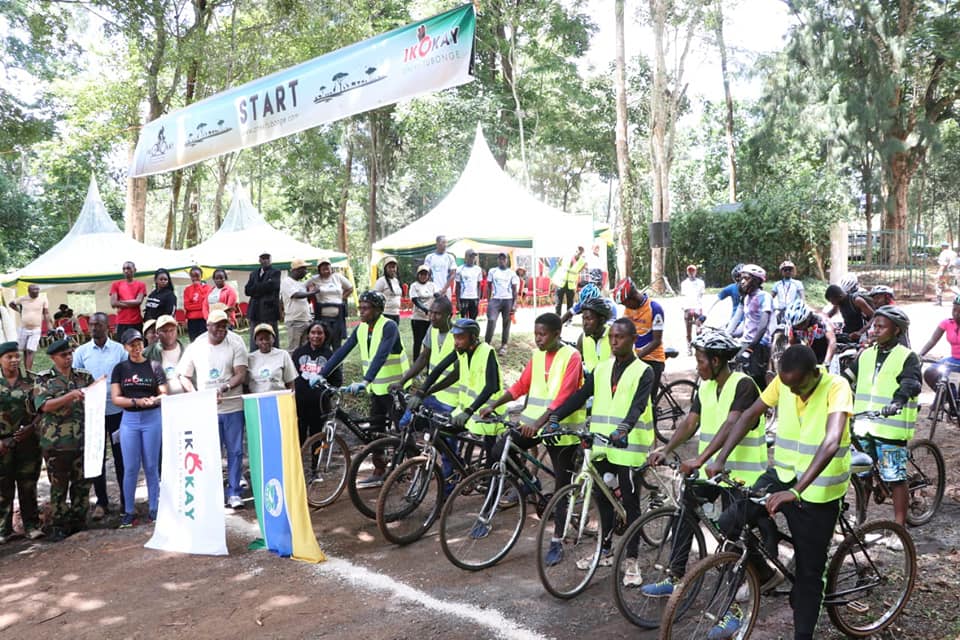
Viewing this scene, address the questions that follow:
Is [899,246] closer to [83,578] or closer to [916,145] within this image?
[916,145]

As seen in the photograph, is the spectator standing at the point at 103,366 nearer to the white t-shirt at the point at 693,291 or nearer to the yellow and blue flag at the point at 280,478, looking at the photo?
the yellow and blue flag at the point at 280,478

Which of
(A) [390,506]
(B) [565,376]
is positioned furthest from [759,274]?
(A) [390,506]

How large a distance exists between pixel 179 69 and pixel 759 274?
637 inches

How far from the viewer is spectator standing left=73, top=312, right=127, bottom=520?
7.25m

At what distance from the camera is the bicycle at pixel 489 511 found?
222 inches

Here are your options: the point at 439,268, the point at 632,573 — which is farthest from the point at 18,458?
the point at 439,268

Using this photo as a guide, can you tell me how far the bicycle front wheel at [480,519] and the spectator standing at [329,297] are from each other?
5.74 metres

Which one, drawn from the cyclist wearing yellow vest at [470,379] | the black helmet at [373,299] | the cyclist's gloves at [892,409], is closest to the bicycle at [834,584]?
the cyclist's gloves at [892,409]

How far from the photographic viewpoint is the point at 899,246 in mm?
23859

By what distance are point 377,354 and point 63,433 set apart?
9.62 ft

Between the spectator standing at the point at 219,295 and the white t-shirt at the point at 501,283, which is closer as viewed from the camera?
the spectator standing at the point at 219,295

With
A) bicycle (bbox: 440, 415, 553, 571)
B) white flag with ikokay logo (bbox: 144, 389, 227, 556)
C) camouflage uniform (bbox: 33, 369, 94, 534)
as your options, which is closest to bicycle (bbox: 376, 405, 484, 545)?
bicycle (bbox: 440, 415, 553, 571)

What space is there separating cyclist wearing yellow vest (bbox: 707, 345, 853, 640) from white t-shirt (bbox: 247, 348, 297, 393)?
15.5 feet

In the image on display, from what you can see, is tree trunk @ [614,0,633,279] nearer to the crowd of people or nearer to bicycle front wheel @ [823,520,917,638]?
the crowd of people
